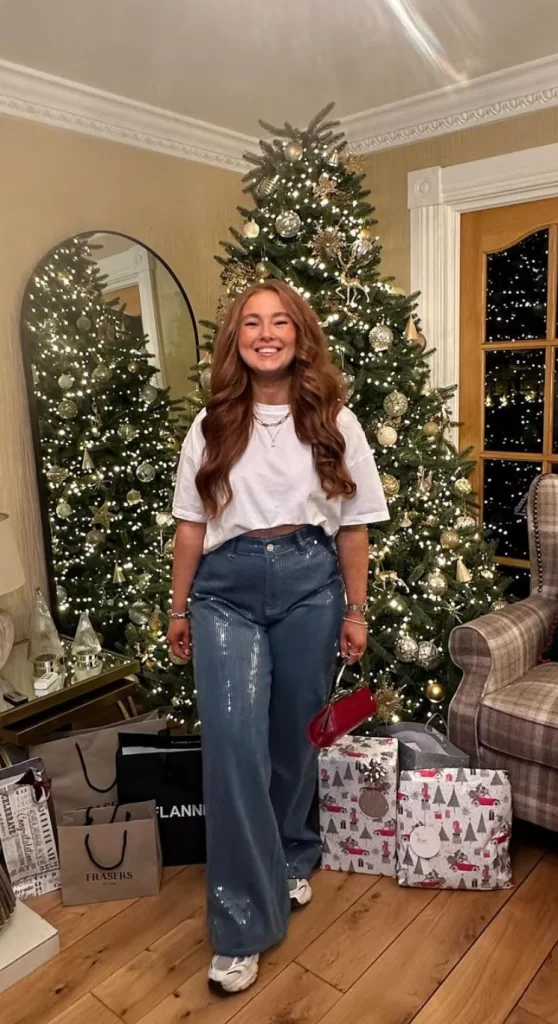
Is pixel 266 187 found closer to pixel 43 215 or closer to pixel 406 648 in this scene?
pixel 43 215

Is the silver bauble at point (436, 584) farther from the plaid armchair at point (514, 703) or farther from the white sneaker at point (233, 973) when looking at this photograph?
the white sneaker at point (233, 973)

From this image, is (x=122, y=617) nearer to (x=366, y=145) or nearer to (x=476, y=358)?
(x=476, y=358)

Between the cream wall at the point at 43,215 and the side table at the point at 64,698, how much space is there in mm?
453

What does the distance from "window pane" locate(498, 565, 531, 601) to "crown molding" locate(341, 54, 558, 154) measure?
178 centimetres

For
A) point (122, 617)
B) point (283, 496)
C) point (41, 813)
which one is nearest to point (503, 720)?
point (283, 496)

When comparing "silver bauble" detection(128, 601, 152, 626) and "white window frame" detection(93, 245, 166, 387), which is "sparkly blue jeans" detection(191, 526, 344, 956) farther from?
"white window frame" detection(93, 245, 166, 387)

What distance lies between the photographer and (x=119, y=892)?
205 centimetres

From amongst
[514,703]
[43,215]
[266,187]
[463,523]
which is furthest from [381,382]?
[43,215]

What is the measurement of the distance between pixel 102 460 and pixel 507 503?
1.70 metres

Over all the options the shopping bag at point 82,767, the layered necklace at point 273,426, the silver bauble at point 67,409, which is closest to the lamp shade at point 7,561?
the shopping bag at point 82,767

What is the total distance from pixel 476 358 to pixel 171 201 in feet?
4.83

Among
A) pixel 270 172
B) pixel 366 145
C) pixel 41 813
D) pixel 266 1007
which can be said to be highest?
pixel 366 145

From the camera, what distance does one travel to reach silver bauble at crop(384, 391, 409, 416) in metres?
2.55

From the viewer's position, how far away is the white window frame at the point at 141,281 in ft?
10.0
